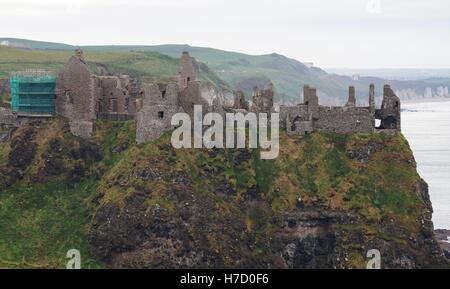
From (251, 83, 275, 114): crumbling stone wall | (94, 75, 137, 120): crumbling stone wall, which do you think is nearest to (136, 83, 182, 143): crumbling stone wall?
(94, 75, 137, 120): crumbling stone wall

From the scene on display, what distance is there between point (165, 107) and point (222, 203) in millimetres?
12958

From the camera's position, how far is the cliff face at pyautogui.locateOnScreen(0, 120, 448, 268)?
327 feet

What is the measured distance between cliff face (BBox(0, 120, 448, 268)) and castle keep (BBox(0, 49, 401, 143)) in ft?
5.62

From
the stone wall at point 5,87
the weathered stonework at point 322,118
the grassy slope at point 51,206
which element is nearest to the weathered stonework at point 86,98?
the grassy slope at point 51,206

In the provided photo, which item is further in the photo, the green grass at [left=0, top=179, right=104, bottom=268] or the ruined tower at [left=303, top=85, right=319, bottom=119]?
the ruined tower at [left=303, top=85, right=319, bottom=119]

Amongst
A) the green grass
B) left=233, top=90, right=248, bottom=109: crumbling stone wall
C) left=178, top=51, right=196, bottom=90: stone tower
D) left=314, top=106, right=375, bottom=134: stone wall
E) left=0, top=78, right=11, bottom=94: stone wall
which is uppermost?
left=178, top=51, right=196, bottom=90: stone tower

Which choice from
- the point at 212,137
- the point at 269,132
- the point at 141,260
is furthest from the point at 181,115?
the point at 141,260

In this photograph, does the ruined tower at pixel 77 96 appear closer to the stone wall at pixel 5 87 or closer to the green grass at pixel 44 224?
the green grass at pixel 44 224

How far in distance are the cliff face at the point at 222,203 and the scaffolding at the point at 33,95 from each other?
2.63 meters

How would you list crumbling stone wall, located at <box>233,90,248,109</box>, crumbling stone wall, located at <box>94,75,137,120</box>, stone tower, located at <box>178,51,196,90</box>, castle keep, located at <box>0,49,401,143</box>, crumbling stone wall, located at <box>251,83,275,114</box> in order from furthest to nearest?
crumbling stone wall, located at <box>233,90,248,109</box>, crumbling stone wall, located at <box>94,75,137,120</box>, stone tower, located at <box>178,51,196,90</box>, crumbling stone wall, located at <box>251,83,275,114</box>, castle keep, located at <box>0,49,401,143</box>

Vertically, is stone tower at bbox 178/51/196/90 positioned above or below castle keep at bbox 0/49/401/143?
above

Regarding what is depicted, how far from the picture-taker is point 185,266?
97750 millimetres

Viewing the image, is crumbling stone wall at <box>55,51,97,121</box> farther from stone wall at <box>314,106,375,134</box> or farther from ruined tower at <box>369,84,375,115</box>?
ruined tower at <box>369,84,375,115</box>

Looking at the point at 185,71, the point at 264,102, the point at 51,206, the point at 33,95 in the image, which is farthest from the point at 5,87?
the point at 264,102
